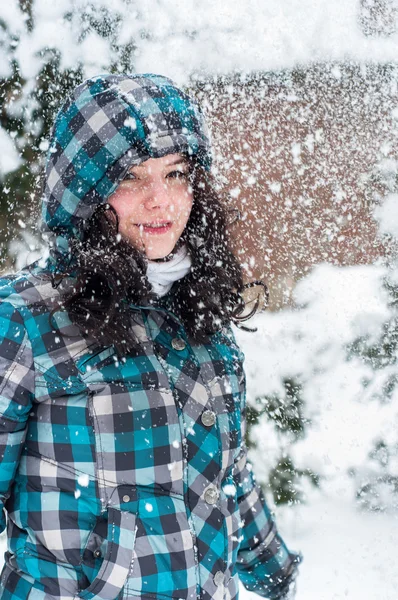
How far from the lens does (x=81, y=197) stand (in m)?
1.23

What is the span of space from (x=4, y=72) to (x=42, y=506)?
305 centimetres

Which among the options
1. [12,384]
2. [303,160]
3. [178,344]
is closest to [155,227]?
[178,344]

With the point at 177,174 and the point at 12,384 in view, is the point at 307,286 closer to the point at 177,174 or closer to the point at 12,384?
the point at 177,174

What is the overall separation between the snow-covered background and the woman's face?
2309 millimetres

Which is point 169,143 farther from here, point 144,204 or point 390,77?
point 390,77

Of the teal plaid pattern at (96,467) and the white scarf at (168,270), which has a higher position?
the white scarf at (168,270)

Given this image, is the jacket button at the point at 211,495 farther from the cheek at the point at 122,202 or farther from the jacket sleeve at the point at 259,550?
the cheek at the point at 122,202

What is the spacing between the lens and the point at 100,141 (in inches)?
47.4

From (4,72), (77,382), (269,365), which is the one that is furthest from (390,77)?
(77,382)

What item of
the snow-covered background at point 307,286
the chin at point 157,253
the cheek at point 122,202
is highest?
the cheek at point 122,202

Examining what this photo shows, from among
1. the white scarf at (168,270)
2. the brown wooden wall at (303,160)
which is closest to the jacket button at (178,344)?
the white scarf at (168,270)

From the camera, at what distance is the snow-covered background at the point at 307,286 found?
11.3 feet

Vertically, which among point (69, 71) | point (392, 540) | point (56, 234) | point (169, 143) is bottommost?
point (392, 540)

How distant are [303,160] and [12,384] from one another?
3.09m
